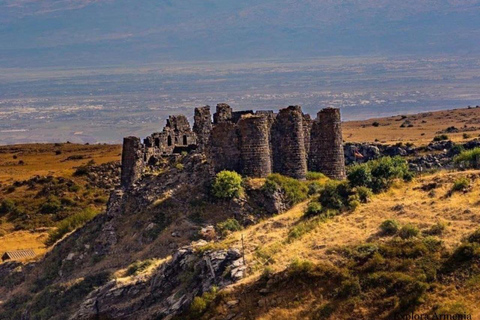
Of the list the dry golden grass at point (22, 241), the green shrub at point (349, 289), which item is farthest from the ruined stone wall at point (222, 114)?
the green shrub at point (349, 289)

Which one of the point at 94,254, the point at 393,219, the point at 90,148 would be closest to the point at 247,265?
the point at 393,219

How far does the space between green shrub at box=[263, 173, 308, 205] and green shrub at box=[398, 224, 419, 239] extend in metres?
6.76

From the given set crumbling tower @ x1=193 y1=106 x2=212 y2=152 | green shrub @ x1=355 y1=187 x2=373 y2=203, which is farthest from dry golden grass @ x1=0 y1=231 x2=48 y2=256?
green shrub @ x1=355 y1=187 x2=373 y2=203

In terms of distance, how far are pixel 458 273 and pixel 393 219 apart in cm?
398

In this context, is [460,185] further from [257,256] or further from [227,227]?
[227,227]

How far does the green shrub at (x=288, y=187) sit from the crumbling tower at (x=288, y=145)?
147cm

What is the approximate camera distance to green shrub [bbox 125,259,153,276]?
27.2 m

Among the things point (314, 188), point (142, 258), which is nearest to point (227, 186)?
point (314, 188)

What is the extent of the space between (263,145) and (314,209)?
4903 mm

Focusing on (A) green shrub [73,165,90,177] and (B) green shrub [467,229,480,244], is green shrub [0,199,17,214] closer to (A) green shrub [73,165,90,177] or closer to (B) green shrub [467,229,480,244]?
(A) green shrub [73,165,90,177]

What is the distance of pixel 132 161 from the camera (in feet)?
114

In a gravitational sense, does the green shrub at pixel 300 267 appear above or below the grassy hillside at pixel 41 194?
above

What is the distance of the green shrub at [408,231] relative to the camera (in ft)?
76.5

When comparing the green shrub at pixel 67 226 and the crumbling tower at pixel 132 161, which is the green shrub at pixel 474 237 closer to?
the crumbling tower at pixel 132 161
